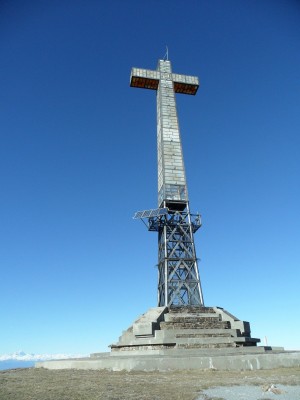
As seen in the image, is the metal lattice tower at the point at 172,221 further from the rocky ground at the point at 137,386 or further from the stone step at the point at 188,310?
the rocky ground at the point at 137,386

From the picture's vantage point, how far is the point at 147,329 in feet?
68.2

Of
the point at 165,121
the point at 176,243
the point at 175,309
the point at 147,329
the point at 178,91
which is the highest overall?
the point at 178,91

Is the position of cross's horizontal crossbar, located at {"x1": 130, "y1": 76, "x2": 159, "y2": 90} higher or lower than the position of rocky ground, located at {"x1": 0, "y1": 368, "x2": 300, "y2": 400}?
higher

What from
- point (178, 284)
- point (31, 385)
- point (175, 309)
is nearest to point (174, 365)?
point (31, 385)

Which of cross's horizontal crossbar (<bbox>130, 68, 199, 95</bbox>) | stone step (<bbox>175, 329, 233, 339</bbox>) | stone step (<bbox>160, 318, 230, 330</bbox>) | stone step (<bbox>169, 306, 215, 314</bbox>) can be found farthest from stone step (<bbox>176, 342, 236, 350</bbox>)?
cross's horizontal crossbar (<bbox>130, 68, 199, 95</bbox>)

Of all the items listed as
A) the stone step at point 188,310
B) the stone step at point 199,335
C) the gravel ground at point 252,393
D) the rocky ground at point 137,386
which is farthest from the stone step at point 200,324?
the gravel ground at point 252,393

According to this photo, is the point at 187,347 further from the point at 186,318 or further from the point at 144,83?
the point at 144,83

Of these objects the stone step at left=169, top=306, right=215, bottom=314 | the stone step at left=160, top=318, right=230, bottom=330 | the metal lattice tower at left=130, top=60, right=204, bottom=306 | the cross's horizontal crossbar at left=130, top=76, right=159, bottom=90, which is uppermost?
the cross's horizontal crossbar at left=130, top=76, right=159, bottom=90

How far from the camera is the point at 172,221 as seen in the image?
106 feet

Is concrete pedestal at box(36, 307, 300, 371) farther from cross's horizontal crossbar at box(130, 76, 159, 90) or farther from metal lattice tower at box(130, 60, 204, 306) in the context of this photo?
cross's horizontal crossbar at box(130, 76, 159, 90)

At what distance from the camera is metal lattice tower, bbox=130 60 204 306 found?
2962cm

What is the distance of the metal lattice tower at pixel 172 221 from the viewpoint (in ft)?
97.2

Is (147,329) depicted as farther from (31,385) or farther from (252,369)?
(31,385)

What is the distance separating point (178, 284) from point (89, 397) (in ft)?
71.1
